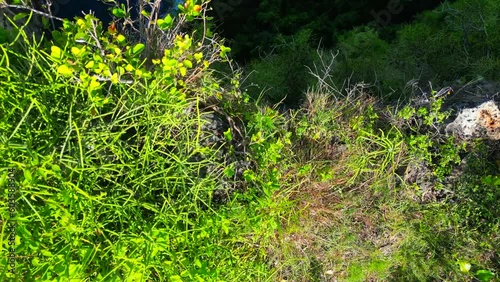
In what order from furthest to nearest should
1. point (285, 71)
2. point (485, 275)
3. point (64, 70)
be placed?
point (285, 71)
point (485, 275)
point (64, 70)

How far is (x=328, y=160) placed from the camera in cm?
194

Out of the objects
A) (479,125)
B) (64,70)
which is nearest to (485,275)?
(479,125)

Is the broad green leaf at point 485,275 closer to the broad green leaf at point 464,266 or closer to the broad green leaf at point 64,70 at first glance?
the broad green leaf at point 464,266

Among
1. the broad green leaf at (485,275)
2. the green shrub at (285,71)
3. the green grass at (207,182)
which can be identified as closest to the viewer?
the green grass at (207,182)

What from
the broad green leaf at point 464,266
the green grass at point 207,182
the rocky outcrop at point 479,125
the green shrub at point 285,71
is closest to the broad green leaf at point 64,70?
the green grass at point 207,182

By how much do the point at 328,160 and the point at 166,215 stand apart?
93cm

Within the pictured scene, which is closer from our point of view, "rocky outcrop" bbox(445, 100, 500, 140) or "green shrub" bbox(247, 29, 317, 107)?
"rocky outcrop" bbox(445, 100, 500, 140)

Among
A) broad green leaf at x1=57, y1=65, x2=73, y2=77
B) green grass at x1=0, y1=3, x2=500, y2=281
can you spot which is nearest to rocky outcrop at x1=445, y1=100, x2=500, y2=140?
green grass at x1=0, y1=3, x2=500, y2=281

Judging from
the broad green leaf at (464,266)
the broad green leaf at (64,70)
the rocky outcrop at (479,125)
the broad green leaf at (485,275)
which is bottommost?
the broad green leaf at (485,275)

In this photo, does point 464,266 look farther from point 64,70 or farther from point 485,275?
point 64,70

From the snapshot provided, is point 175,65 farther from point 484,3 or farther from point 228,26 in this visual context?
point 484,3

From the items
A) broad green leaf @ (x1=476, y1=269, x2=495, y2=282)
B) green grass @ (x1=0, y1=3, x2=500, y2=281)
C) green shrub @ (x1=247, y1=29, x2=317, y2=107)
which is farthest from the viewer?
green shrub @ (x1=247, y1=29, x2=317, y2=107)

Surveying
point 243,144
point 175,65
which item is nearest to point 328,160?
point 243,144

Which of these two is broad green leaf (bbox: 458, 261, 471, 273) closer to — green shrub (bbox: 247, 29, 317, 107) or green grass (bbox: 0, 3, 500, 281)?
green grass (bbox: 0, 3, 500, 281)
